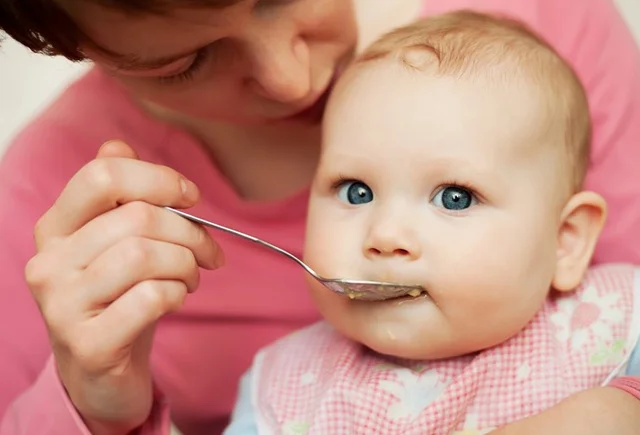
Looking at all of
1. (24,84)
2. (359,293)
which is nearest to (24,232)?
(359,293)

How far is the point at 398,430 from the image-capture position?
0.74m

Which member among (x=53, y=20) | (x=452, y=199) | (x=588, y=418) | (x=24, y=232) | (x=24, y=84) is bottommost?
(x=24, y=84)

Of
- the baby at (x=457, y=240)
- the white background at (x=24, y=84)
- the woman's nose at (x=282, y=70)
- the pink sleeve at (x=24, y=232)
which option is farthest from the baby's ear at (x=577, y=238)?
the white background at (x=24, y=84)

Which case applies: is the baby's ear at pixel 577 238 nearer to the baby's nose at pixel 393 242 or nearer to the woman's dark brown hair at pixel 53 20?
the baby's nose at pixel 393 242

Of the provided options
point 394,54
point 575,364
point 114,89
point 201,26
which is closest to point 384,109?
point 394,54

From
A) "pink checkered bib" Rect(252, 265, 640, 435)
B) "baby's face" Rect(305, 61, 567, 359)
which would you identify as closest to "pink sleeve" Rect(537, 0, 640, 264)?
"pink checkered bib" Rect(252, 265, 640, 435)

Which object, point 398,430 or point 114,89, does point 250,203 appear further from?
point 398,430

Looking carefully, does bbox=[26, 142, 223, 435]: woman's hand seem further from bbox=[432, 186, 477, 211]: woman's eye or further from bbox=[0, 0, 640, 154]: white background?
bbox=[0, 0, 640, 154]: white background

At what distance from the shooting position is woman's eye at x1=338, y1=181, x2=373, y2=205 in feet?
2.46

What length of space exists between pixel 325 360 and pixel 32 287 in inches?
11.6

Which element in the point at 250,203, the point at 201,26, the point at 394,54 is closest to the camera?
the point at 201,26

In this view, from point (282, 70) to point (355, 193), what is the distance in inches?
4.9

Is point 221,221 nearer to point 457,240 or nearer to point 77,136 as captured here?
point 77,136

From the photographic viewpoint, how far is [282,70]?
728mm
